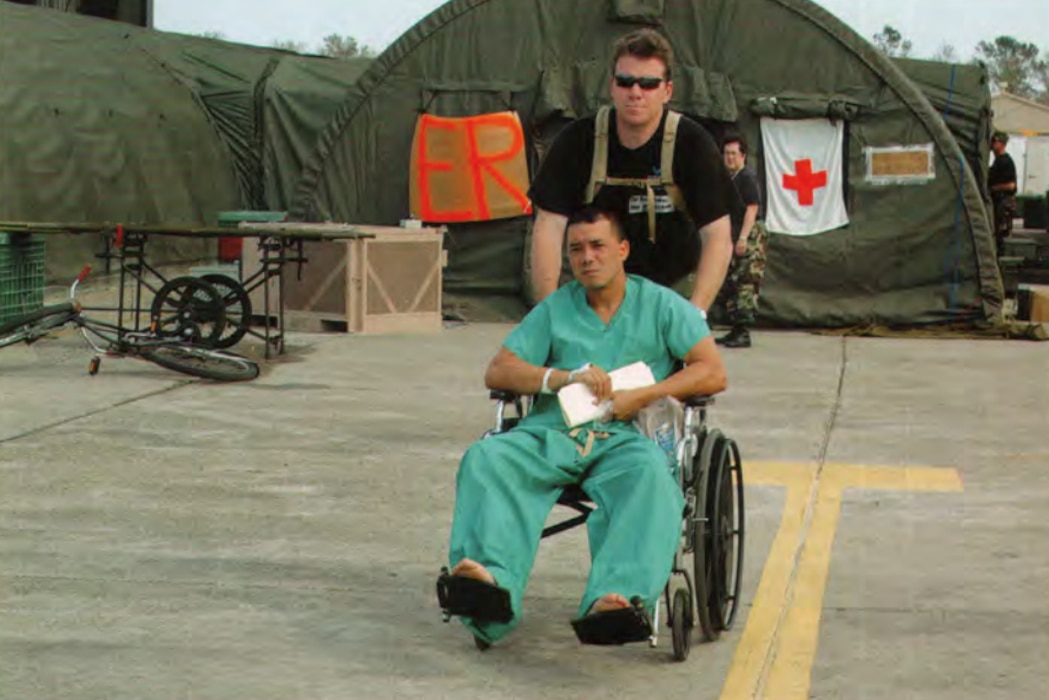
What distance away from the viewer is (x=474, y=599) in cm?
539

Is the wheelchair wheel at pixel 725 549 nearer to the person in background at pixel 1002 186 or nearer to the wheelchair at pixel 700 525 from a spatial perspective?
the wheelchair at pixel 700 525

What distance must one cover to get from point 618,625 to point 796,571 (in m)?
2.03

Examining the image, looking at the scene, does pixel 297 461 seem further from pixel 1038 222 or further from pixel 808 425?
pixel 1038 222

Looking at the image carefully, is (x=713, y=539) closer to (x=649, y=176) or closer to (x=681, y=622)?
(x=681, y=622)

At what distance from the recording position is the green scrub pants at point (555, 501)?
5414 millimetres

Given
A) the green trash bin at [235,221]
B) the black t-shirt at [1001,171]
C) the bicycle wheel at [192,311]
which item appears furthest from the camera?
the black t-shirt at [1001,171]

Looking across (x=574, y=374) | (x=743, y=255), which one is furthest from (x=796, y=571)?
(x=743, y=255)

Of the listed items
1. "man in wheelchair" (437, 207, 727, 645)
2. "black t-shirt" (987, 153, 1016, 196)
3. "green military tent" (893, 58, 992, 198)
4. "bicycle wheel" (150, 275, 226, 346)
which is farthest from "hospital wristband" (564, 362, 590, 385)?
"black t-shirt" (987, 153, 1016, 196)

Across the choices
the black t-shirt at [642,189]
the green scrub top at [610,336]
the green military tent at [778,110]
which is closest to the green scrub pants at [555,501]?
the green scrub top at [610,336]

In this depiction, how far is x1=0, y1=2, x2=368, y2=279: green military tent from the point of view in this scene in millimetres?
19266

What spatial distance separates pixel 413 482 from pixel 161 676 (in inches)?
142

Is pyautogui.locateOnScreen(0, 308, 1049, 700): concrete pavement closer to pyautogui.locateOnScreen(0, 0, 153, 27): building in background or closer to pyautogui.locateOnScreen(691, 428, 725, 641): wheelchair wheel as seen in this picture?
pyautogui.locateOnScreen(691, 428, 725, 641): wheelchair wheel

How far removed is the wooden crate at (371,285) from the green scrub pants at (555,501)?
32.6 feet

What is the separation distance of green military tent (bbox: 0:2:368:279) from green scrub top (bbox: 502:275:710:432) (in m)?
13.4
